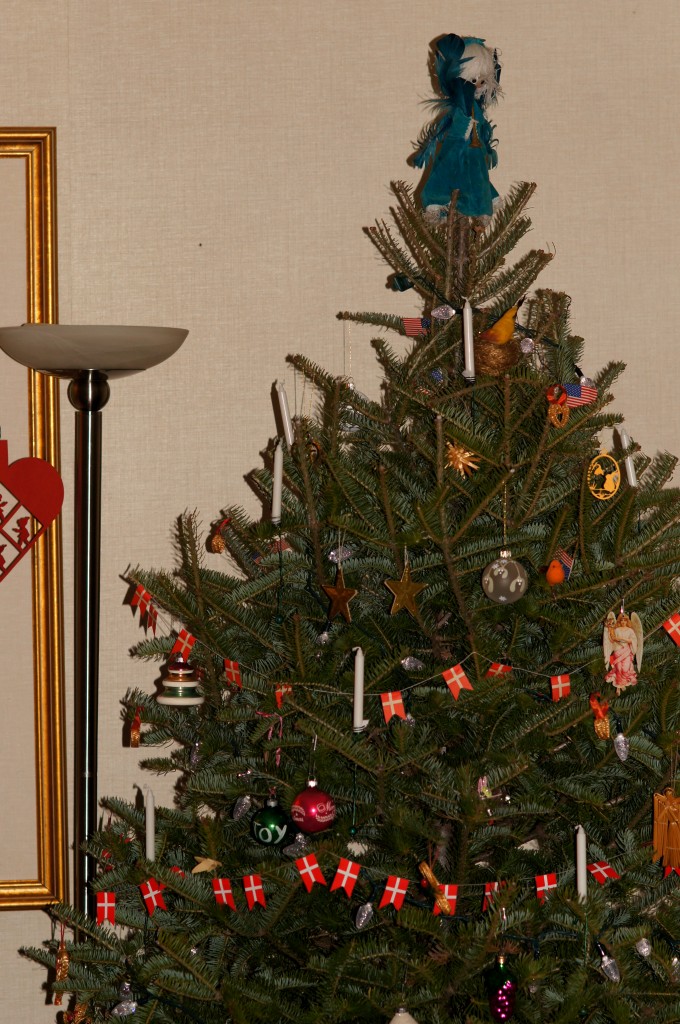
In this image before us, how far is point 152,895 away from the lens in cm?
143

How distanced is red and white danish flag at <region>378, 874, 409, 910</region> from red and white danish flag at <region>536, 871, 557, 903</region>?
16 cm

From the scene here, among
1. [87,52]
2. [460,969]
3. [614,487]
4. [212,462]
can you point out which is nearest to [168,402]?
[212,462]

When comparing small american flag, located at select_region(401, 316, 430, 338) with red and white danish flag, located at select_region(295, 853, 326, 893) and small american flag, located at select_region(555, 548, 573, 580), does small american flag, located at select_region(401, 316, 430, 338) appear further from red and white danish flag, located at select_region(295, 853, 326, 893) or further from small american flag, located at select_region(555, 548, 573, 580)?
red and white danish flag, located at select_region(295, 853, 326, 893)

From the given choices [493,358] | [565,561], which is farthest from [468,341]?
[565,561]

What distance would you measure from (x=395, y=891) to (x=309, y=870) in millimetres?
105

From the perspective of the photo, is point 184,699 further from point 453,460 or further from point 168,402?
point 168,402

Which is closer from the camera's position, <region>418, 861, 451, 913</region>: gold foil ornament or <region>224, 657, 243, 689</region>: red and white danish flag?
<region>418, 861, 451, 913</region>: gold foil ornament

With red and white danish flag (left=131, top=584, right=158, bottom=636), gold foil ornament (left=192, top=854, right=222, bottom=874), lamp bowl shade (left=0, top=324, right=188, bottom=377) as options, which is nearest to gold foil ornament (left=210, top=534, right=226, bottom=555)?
red and white danish flag (left=131, top=584, right=158, bottom=636)

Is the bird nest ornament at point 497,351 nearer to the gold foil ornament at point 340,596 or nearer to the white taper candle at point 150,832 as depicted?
the gold foil ornament at point 340,596

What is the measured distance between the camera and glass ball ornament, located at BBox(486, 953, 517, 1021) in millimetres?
1219

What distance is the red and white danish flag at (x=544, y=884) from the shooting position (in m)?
1.32

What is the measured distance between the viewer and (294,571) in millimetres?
1441

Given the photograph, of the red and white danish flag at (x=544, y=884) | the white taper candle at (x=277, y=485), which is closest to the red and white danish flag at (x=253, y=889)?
the red and white danish flag at (x=544, y=884)

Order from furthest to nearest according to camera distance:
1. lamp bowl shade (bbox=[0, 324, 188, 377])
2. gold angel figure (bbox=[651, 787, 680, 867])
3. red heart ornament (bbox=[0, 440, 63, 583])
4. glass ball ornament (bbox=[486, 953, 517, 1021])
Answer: red heart ornament (bbox=[0, 440, 63, 583]) < lamp bowl shade (bbox=[0, 324, 188, 377]) < gold angel figure (bbox=[651, 787, 680, 867]) < glass ball ornament (bbox=[486, 953, 517, 1021])
